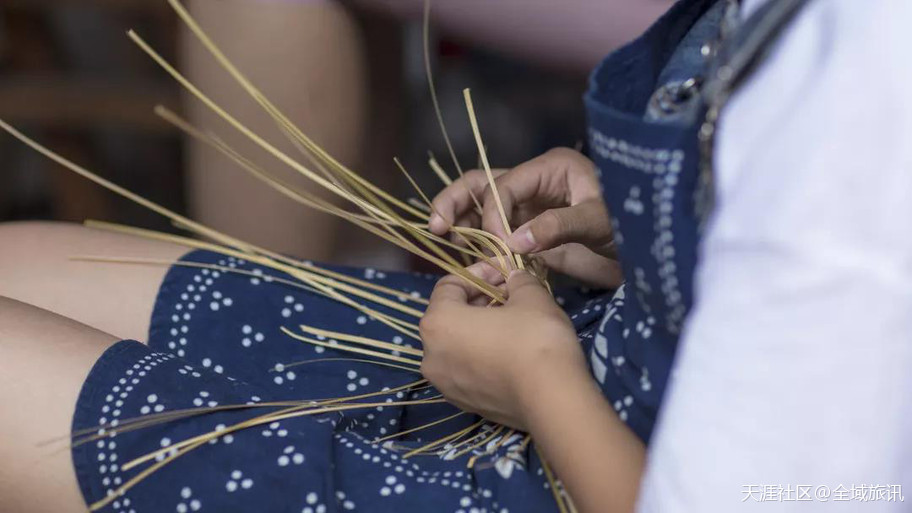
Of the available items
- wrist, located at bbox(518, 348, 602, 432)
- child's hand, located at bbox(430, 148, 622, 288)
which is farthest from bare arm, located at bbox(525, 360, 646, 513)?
child's hand, located at bbox(430, 148, 622, 288)

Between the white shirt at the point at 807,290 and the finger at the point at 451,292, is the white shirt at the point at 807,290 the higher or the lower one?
the higher one

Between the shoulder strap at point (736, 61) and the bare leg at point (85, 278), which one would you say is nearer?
the shoulder strap at point (736, 61)

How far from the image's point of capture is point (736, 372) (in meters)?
0.51

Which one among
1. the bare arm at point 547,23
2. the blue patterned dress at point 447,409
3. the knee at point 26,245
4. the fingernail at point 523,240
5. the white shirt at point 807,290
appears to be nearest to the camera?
the white shirt at point 807,290

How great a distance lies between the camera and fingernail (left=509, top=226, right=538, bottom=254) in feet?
2.65

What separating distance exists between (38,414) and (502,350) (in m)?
0.31

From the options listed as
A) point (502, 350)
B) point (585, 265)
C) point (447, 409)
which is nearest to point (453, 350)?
point (502, 350)

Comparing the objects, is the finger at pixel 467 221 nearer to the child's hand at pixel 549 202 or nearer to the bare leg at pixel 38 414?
the child's hand at pixel 549 202

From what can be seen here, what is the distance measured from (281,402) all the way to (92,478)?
134mm

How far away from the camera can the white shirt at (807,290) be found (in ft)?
1.56

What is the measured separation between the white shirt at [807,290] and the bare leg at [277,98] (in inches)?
28.5

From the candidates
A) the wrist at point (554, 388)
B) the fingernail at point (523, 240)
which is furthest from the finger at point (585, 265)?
the wrist at point (554, 388)

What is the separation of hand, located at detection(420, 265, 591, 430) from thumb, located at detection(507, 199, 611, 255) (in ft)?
0.15

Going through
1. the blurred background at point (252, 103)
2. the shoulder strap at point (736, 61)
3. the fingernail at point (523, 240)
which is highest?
the shoulder strap at point (736, 61)
